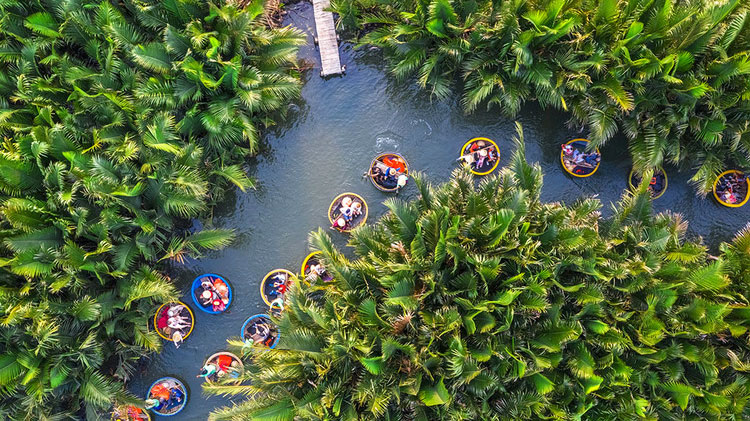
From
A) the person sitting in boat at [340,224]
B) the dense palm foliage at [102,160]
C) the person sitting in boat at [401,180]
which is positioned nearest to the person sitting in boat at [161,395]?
the dense palm foliage at [102,160]

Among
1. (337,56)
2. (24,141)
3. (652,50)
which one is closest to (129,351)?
(24,141)

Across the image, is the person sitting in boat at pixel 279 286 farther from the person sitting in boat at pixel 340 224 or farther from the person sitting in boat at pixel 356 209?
the person sitting in boat at pixel 356 209

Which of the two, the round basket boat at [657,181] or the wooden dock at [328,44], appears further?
the wooden dock at [328,44]

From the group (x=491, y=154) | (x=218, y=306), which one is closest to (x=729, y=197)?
(x=491, y=154)

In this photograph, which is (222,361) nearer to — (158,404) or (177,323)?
(177,323)

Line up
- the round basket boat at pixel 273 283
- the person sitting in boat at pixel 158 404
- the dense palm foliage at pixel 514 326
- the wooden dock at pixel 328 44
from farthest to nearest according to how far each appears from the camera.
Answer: the wooden dock at pixel 328 44, the round basket boat at pixel 273 283, the person sitting in boat at pixel 158 404, the dense palm foliage at pixel 514 326
